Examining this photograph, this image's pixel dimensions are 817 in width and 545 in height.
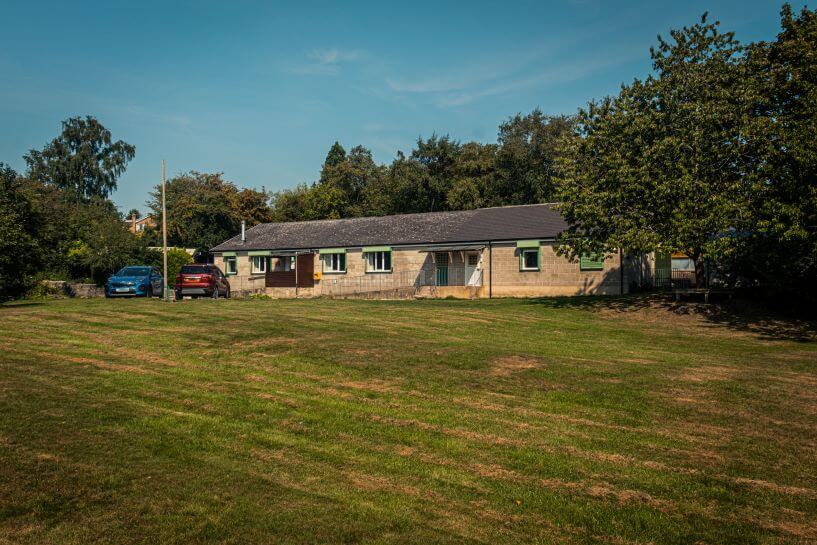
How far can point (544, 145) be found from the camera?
6600cm

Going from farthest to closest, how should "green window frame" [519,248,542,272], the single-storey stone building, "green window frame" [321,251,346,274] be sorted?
1. "green window frame" [321,251,346,274]
2. "green window frame" [519,248,542,272]
3. the single-storey stone building

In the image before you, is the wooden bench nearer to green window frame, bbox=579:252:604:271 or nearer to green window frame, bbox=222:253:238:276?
green window frame, bbox=579:252:604:271

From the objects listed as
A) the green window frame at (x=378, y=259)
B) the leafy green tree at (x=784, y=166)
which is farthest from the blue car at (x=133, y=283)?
the leafy green tree at (x=784, y=166)

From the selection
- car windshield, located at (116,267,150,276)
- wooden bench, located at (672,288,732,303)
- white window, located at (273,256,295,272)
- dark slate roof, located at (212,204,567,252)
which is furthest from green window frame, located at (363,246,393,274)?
wooden bench, located at (672,288,732,303)

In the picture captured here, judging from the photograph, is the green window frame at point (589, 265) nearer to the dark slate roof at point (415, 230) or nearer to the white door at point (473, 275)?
the dark slate roof at point (415, 230)

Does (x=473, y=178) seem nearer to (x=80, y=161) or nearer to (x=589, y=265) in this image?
(x=589, y=265)

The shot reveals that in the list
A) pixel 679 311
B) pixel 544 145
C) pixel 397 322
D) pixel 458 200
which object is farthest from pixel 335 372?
pixel 544 145

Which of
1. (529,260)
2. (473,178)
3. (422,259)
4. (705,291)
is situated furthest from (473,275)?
(473,178)

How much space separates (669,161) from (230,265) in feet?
109

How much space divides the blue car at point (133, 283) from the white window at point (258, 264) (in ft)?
47.0

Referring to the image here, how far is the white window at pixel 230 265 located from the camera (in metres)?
47.6

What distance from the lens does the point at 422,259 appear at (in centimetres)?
3966

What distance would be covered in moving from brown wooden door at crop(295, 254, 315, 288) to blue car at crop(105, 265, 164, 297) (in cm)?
1232

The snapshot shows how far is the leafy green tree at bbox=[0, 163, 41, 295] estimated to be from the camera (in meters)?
23.7
